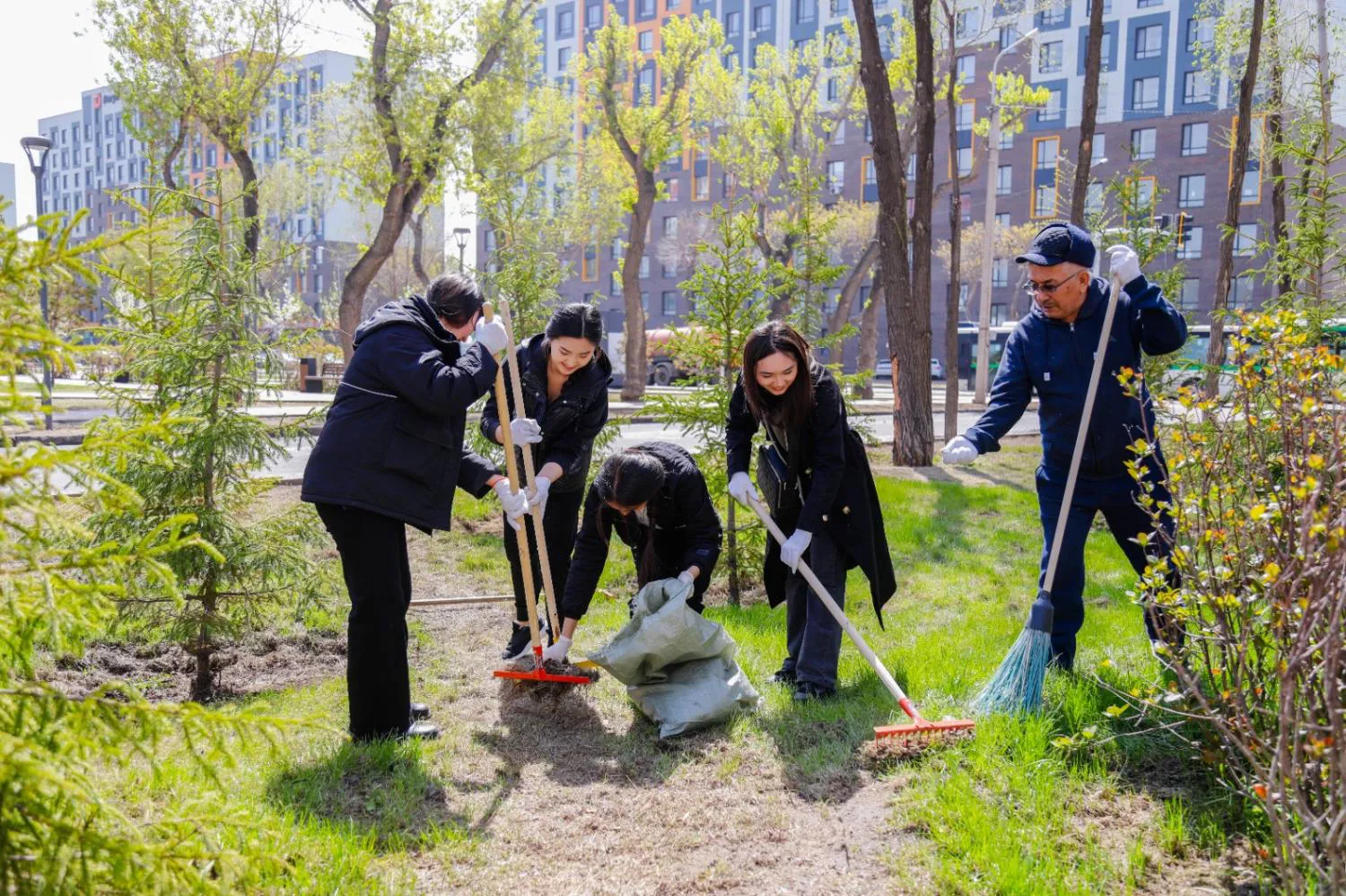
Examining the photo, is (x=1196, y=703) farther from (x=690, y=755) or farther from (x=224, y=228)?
(x=224, y=228)

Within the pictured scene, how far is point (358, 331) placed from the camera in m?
3.79

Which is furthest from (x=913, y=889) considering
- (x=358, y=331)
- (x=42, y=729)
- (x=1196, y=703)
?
(x=358, y=331)

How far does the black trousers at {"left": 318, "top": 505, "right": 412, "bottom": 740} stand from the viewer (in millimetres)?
3842

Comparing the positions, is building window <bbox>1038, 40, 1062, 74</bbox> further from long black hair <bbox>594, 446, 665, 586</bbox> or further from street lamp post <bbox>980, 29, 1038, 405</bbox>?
long black hair <bbox>594, 446, 665, 586</bbox>

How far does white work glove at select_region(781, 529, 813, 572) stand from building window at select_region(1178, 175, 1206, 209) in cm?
4698

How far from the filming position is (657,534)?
15.9ft

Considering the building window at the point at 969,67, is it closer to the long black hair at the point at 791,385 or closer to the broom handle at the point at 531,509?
the long black hair at the point at 791,385

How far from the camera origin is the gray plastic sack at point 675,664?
168 inches

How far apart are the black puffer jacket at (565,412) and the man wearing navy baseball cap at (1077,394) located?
1.71 m

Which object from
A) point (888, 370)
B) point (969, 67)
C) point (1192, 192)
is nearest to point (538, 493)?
point (888, 370)

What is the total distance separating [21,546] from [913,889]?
229 centimetres

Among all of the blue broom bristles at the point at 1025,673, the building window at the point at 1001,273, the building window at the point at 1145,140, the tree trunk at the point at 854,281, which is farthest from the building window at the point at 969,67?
the blue broom bristles at the point at 1025,673

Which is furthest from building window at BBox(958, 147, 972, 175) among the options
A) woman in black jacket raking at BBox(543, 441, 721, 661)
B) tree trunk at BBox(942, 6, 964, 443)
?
woman in black jacket raking at BBox(543, 441, 721, 661)

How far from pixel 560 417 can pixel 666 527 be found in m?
0.72
